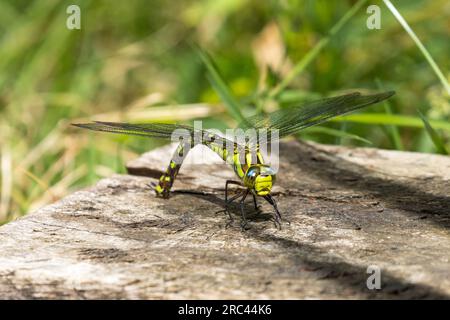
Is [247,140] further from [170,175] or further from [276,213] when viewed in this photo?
[276,213]

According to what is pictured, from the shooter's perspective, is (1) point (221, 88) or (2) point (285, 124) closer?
(2) point (285, 124)

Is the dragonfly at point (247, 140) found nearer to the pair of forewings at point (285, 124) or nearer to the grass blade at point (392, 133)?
the pair of forewings at point (285, 124)

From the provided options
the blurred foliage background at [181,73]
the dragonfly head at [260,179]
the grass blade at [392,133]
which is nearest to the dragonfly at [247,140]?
the dragonfly head at [260,179]

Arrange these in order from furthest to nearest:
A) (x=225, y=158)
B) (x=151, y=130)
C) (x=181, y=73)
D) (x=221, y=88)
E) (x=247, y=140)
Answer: (x=181, y=73) < (x=221, y=88) < (x=247, y=140) < (x=225, y=158) < (x=151, y=130)

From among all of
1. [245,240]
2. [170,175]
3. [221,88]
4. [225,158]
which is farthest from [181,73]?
[245,240]

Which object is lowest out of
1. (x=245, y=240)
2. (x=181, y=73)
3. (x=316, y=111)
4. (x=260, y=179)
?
(x=245, y=240)
